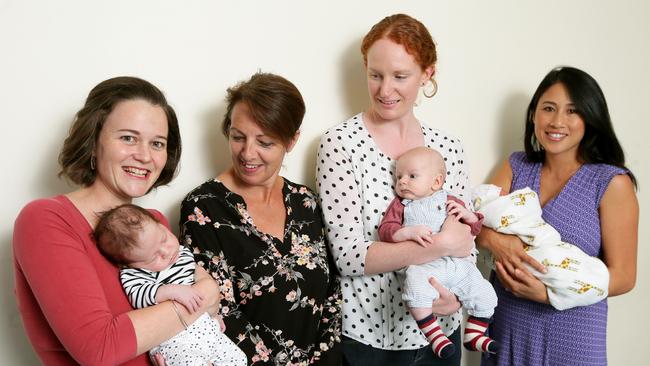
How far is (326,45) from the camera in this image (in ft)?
7.70

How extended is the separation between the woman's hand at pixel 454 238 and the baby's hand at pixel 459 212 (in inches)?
1.0

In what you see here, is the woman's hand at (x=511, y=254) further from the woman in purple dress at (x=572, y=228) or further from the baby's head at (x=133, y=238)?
the baby's head at (x=133, y=238)

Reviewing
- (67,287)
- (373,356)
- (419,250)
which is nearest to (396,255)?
(419,250)

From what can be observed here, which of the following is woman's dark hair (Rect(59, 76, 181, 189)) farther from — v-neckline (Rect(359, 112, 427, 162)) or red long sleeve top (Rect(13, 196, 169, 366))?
v-neckline (Rect(359, 112, 427, 162))

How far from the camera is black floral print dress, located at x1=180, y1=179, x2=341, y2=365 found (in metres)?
1.84

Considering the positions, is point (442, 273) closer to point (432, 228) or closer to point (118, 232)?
point (432, 228)

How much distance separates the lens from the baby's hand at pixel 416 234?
192cm

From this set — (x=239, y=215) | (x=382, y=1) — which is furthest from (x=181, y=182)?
(x=382, y=1)

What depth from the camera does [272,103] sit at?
1.89 metres

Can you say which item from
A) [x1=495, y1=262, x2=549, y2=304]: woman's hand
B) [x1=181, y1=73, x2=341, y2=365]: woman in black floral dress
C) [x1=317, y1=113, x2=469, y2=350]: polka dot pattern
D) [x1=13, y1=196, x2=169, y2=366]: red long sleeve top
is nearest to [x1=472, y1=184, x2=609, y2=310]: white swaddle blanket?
[x1=495, y1=262, x2=549, y2=304]: woman's hand

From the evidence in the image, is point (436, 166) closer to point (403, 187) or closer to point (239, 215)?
point (403, 187)

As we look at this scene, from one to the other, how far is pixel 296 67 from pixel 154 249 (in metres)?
0.96

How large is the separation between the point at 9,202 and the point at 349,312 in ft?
3.71

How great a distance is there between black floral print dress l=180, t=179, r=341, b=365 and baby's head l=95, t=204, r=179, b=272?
0.63 ft
